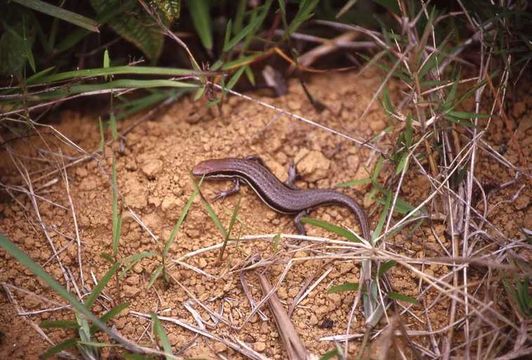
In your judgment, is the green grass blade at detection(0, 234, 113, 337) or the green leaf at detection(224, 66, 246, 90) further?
the green leaf at detection(224, 66, 246, 90)

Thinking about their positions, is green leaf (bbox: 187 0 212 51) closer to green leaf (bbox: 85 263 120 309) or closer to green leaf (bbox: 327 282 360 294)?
green leaf (bbox: 85 263 120 309)

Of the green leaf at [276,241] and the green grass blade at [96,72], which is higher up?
the green grass blade at [96,72]

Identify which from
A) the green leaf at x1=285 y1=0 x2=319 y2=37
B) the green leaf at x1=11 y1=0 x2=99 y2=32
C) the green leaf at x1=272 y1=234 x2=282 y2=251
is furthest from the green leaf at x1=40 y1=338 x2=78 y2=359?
the green leaf at x1=285 y1=0 x2=319 y2=37

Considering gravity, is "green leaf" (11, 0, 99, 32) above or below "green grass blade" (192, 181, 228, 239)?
above

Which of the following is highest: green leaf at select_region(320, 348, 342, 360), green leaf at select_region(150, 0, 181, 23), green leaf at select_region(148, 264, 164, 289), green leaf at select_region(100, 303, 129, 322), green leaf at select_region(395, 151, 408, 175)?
green leaf at select_region(150, 0, 181, 23)

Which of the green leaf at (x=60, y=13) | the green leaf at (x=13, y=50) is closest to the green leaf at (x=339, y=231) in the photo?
the green leaf at (x=60, y=13)

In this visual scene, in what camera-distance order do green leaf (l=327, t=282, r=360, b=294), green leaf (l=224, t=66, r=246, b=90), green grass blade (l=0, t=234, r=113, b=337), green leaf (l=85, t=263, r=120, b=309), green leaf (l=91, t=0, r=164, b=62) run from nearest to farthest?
green grass blade (l=0, t=234, r=113, b=337) → green leaf (l=85, t=263, r=120, b=309) → green leaf (l=327, t=282, r=360, b=294) → green leaf (l=91, t=0, r=164, b=62) → green leaf (l=224, t=66, r=246, b=90)

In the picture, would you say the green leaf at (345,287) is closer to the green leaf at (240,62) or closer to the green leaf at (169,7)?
the green leaf at (240,62)
